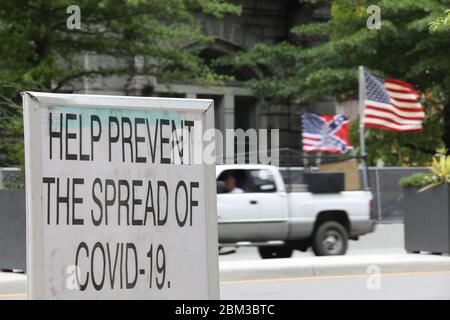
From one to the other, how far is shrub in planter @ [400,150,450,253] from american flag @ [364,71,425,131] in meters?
7.11

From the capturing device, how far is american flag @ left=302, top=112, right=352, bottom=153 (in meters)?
27.1

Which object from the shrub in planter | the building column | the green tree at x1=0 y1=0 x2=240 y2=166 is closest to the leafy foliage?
the shrub in planter

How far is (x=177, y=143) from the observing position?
3648mm

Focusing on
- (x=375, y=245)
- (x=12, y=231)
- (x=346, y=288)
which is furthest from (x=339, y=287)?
(x=375, y=245)

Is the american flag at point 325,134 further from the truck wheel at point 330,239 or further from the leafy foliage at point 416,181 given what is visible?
the leafy foliage at point 416,181

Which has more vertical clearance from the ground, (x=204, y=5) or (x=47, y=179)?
(x=204, y=5)

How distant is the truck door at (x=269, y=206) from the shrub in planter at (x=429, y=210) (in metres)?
2.19

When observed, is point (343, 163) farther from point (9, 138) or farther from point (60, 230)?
point (60, 230)

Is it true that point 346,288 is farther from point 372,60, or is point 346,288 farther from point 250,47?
point 250,47

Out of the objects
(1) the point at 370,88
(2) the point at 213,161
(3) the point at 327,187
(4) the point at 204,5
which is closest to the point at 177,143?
(2) the point at 213,161

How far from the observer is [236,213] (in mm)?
16578
